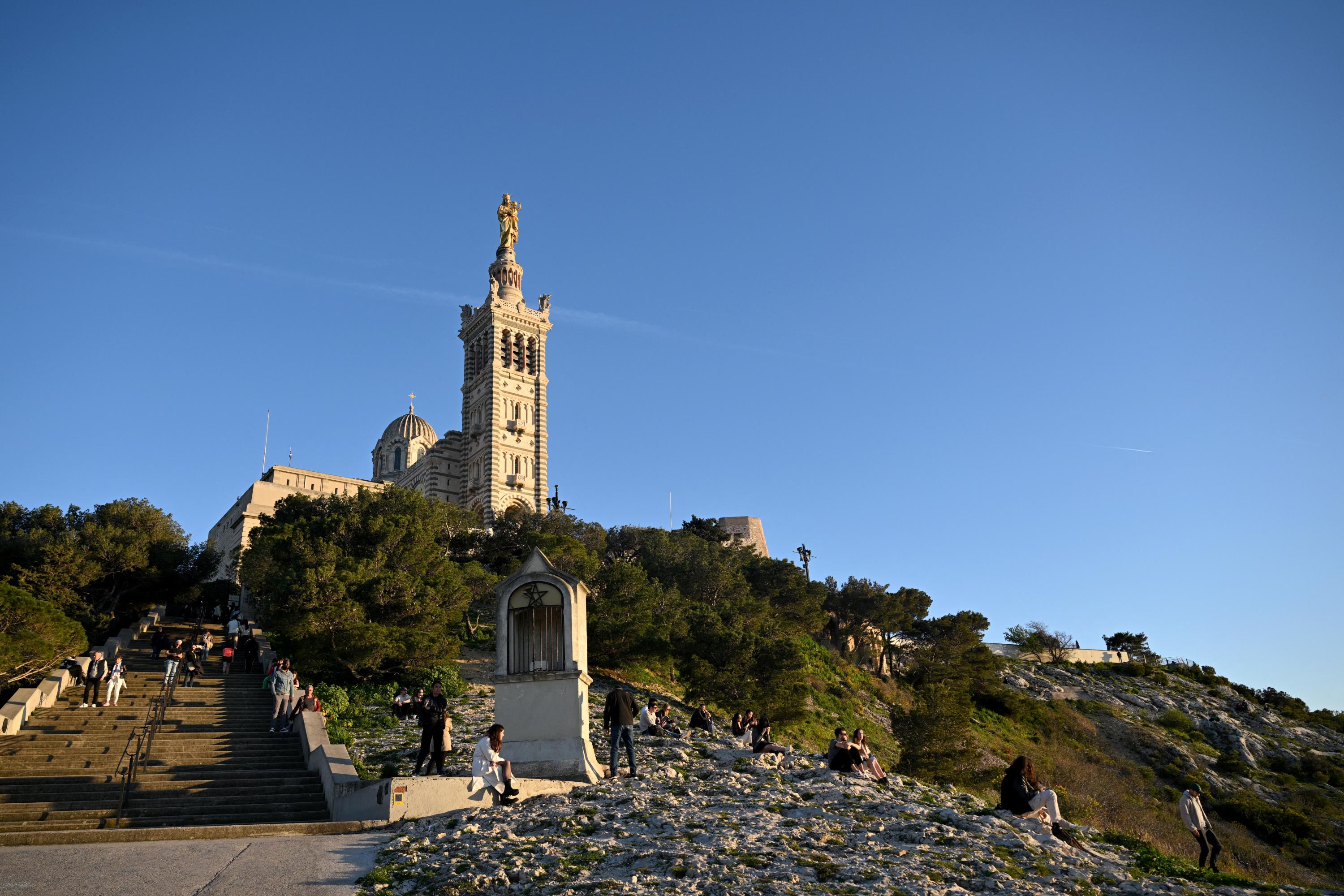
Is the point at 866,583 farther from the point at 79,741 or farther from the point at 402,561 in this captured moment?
the point at 79,741

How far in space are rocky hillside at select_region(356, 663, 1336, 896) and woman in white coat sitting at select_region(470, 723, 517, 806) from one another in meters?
0.31

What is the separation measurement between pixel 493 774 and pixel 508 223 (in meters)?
67.6

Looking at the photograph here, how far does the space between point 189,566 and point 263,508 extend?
16.2 metres

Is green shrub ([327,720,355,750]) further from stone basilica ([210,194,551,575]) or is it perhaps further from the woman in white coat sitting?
stone basilica ([210,194,551,575])

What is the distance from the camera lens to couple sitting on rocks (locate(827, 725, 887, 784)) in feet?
47.9

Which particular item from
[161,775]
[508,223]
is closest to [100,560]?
[161,775]

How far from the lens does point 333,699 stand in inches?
880

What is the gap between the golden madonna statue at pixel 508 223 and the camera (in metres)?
73.9

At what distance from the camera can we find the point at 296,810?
13.7 meters

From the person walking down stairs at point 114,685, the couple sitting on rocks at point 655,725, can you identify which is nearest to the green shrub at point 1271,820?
the couple sitting on rocks at point 655,725

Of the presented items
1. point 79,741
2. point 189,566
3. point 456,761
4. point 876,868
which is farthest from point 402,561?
point 876,868

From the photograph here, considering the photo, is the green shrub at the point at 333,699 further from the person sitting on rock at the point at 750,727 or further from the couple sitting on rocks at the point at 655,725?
the person sitting on rock at the point at 750,727

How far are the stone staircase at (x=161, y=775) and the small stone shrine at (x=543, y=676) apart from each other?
3144 mm

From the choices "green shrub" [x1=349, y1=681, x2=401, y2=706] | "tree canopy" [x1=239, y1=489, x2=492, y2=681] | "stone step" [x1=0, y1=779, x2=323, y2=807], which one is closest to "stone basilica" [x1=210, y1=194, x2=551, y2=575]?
"tree canopy" [x1=239, y1=489, x2=492, y2=681]
